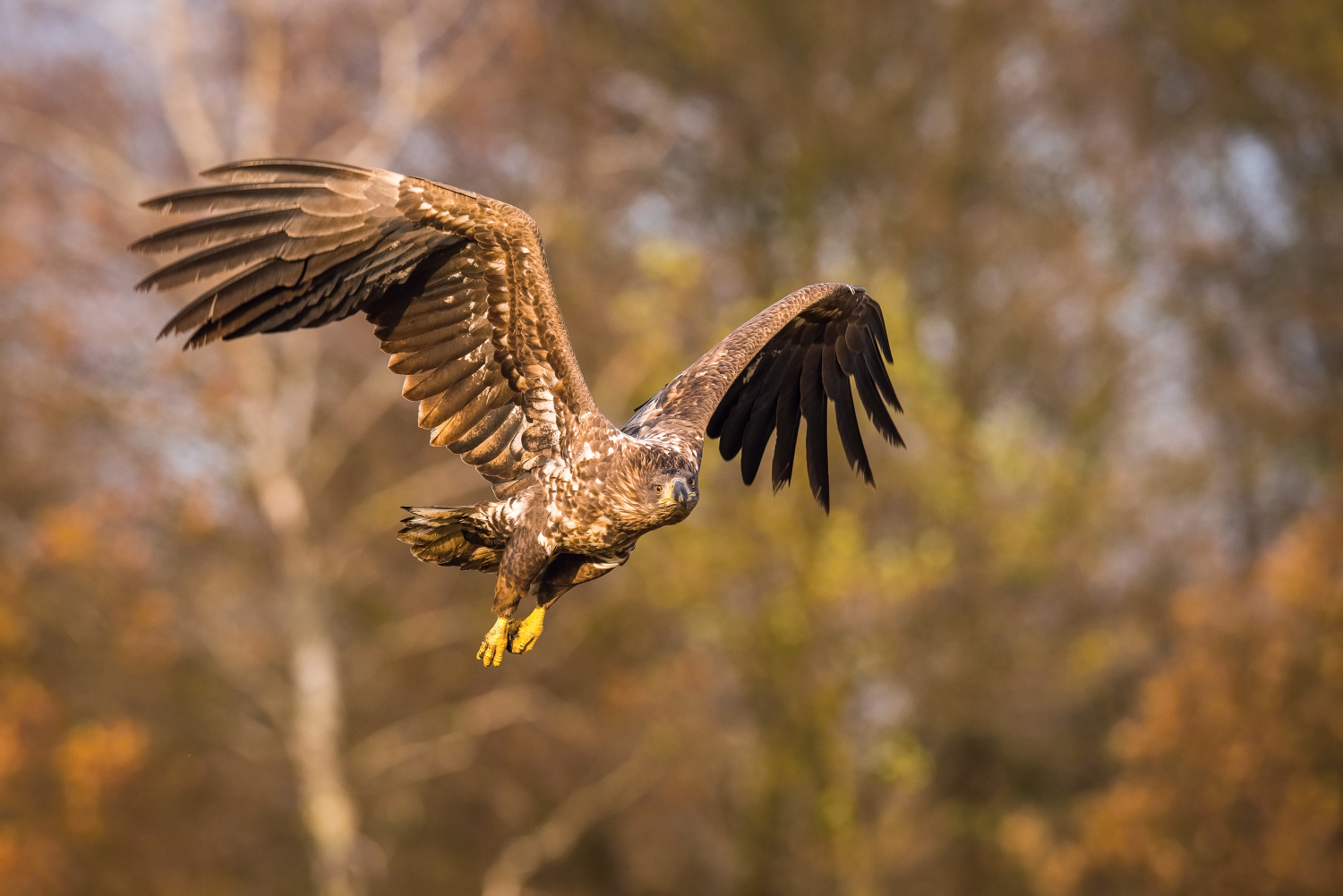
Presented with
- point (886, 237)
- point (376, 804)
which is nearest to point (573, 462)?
point (376, 804)

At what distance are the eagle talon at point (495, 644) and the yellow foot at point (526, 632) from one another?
6cm

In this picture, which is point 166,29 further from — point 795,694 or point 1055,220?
point 1055,220

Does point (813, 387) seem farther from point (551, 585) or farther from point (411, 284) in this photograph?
point (411, 284)

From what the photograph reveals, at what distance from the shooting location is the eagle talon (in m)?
6.97

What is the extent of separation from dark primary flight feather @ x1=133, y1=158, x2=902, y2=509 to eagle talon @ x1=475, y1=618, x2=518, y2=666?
0.58 meters

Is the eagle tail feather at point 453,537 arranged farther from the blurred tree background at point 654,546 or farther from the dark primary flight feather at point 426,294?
the blurred tree background at point 654,546

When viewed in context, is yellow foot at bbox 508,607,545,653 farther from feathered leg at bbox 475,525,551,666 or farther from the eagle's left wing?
the eagle's left wing

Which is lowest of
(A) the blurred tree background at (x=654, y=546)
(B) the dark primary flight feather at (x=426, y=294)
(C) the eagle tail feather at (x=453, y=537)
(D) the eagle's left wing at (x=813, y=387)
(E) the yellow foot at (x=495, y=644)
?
(E) the yellow foot at (x=495, y=644)

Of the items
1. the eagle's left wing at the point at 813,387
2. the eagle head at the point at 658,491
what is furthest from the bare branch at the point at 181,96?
the eagle head at the point at 658,491

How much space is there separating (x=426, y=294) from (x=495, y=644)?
4.80 feet

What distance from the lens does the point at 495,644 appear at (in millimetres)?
6992

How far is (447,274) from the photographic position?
7051 millimetres

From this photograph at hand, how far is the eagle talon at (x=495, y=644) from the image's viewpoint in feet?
22.9

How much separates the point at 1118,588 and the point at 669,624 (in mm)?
6046
